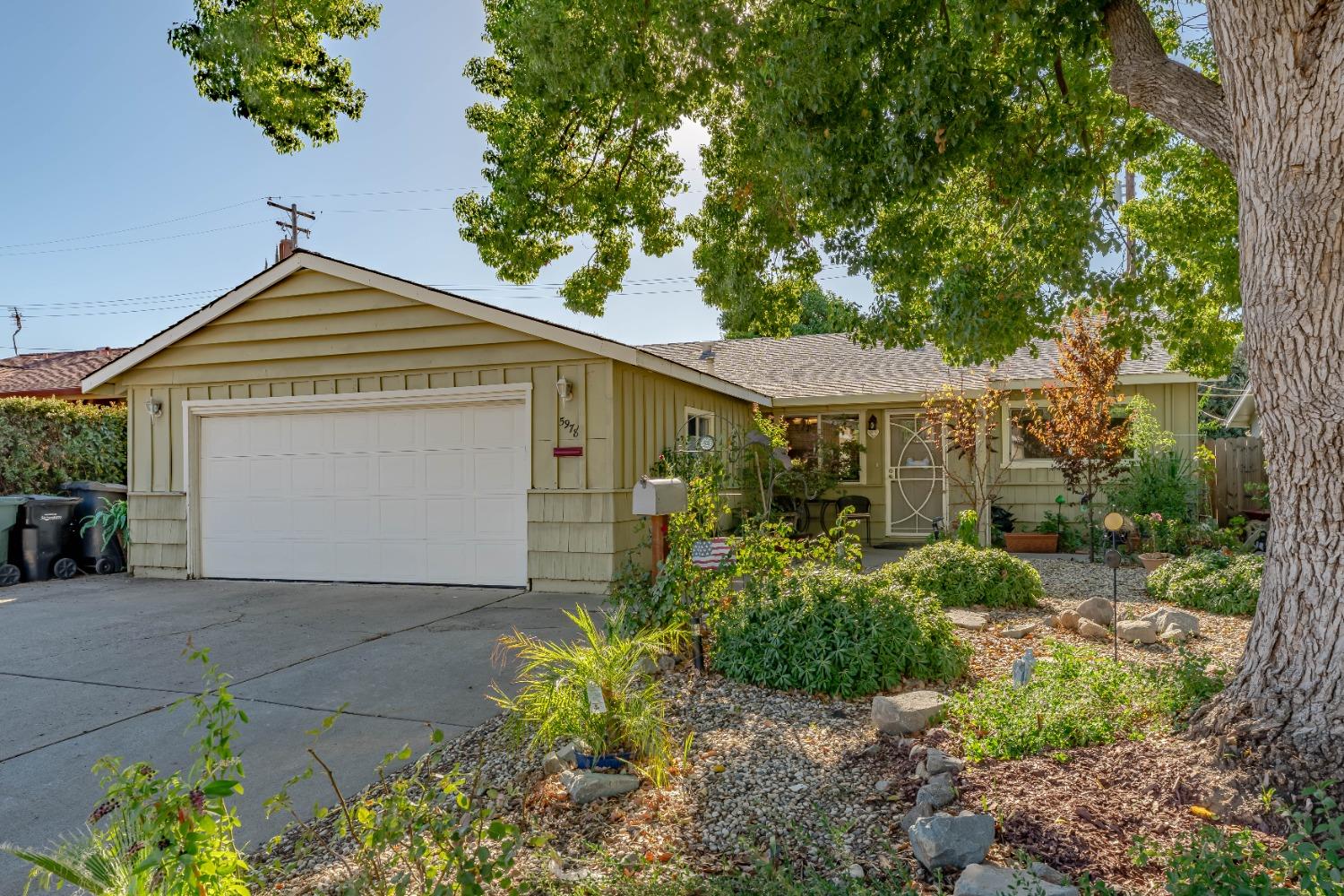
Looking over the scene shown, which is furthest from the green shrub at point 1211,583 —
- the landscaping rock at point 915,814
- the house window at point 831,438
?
the house window at point 831,438

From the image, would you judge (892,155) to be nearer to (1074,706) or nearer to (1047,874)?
(1074,706)

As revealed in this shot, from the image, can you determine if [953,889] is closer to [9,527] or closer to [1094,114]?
[1094,114]

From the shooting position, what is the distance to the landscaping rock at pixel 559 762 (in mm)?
3191

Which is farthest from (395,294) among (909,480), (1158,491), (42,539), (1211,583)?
(1158,491)

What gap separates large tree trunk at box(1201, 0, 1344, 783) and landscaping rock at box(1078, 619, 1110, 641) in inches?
92.3

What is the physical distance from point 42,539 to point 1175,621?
11817mm

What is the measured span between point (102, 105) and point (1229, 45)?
1306 centimetres

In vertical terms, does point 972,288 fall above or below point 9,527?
above

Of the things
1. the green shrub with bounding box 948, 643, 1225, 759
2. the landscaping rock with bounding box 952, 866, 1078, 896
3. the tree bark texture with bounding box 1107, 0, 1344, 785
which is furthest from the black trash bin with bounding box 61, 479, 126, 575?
the tree bark texture with bounding box 1107, 0, 1344, 785

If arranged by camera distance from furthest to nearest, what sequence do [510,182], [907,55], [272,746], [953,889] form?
1. [510,182]
2. [907,55]
3. [272,746]
4. [953,889]

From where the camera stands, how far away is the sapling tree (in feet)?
29.5

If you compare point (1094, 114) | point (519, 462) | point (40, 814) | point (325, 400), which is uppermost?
point (1094, 114)

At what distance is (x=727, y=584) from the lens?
197 inches

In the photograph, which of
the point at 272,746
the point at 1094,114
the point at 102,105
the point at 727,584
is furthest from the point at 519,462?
the point at 102,105
